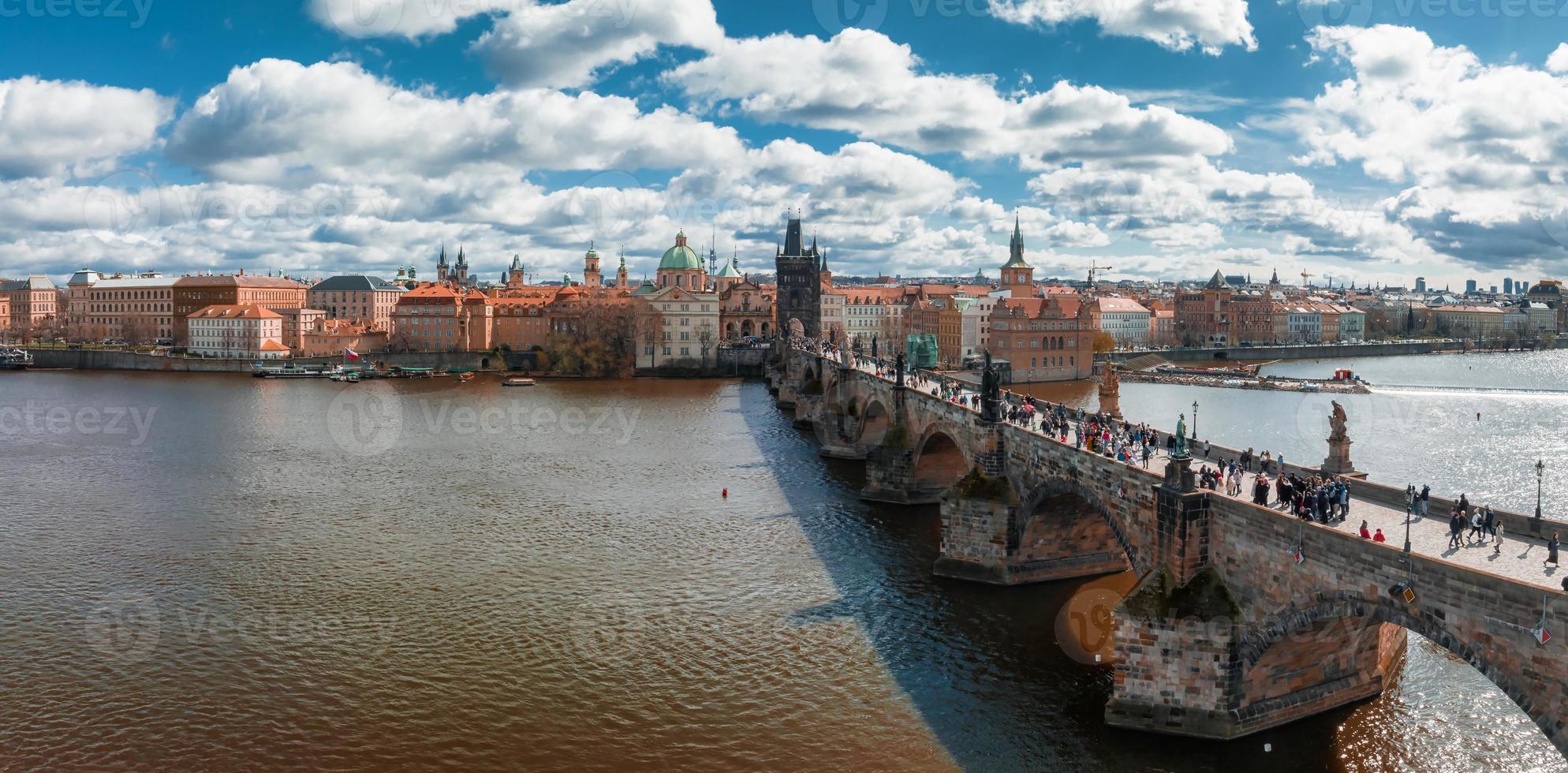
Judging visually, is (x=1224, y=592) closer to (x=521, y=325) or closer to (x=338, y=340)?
(x=521, y=325)

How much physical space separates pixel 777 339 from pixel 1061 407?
93362 millimetres

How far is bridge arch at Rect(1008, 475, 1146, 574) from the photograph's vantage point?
28594 mm

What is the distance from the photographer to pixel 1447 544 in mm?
17797

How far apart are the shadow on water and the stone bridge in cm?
66

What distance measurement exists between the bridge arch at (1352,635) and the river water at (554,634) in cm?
142

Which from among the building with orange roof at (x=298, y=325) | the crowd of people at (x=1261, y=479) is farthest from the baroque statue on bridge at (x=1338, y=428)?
the building with orange roof at (x=298, y=325)

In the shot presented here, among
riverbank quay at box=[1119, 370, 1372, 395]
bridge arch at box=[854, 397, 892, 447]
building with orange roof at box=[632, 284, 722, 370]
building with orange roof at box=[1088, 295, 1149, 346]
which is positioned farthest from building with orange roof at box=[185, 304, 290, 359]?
building with orange roof at box=[1088, 295, 1149, 346]

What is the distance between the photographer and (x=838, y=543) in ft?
116

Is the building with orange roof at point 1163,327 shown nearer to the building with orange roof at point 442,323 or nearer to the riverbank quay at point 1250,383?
the riverbank quay at point 1250,383

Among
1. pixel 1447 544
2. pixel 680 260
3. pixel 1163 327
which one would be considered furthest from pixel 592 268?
pixel 1447 544

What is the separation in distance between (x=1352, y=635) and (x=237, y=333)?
137807mm

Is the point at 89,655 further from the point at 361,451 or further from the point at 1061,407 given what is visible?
the point at 361,451

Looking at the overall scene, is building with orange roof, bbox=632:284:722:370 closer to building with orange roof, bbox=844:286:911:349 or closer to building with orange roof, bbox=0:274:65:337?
building with orange roof, bbox=844:286:911:349

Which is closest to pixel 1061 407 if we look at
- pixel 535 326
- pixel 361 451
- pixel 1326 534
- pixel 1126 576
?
pixel 1126 576
